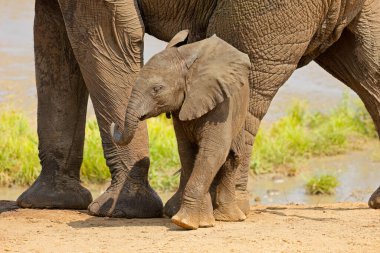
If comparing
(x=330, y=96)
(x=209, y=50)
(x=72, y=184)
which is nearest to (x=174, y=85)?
(x=209, y=50)

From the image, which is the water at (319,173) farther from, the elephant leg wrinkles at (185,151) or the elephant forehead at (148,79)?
the elephant forehead at (148,79)

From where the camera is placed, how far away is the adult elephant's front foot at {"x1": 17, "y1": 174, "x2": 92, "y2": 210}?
8.59 metres

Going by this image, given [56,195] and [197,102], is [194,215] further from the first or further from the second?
[56,195]

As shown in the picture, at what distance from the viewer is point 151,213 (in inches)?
320

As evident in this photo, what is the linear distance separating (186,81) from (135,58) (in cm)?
81

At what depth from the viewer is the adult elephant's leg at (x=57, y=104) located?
8656 millimetres

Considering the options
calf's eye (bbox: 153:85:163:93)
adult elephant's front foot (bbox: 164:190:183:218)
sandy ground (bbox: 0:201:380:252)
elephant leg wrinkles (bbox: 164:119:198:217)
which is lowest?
sandy ground (bbox: 0:201:380:252)

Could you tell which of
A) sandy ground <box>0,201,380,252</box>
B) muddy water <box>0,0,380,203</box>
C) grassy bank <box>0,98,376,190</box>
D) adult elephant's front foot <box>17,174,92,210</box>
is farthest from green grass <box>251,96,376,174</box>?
sandy ground <box>0,201,380,252</box>

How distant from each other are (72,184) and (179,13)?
1.26 meters

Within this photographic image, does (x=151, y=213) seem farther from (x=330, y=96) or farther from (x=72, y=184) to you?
(x=330, y=96)

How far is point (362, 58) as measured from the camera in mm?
8328

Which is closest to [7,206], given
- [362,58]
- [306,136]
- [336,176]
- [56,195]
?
[56,195]

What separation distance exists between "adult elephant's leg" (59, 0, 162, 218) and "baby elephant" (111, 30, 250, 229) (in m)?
0.62

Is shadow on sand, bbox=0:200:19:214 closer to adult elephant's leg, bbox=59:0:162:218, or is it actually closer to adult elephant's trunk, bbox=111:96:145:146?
adult elephant's leg, bbox=59:0:162:218
